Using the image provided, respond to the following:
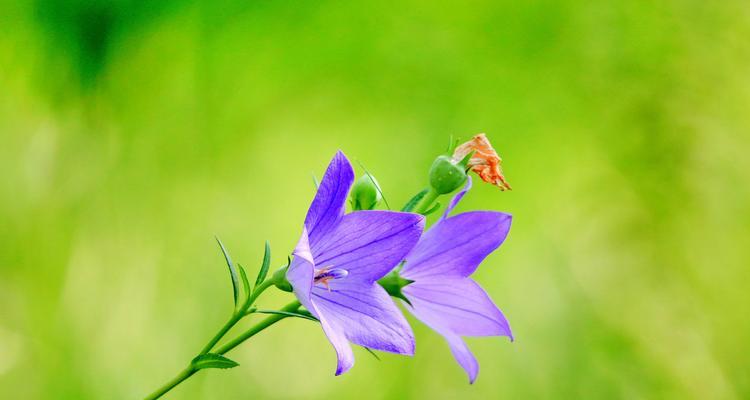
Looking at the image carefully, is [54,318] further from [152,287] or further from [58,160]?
[58,160]

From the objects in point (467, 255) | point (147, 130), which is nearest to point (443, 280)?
point (467, 255)

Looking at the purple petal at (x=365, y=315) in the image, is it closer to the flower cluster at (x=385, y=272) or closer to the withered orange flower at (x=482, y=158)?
the flower cluster at (x=385, y=272)

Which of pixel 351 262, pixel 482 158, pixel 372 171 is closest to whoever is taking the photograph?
pixel 351 262

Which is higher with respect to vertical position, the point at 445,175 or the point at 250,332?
the point at 445,175

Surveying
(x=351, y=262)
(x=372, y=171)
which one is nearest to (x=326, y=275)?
(x=351, y=262)

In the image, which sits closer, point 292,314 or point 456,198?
point 292,314

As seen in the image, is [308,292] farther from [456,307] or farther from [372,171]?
[372,171]
